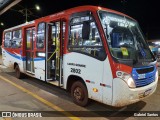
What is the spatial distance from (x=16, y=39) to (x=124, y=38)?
6500 millimetres

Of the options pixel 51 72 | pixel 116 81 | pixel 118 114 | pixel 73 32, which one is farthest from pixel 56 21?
pixel 118 114

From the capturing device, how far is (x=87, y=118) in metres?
4.41

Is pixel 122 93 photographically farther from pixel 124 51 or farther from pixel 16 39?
pixel 16 39

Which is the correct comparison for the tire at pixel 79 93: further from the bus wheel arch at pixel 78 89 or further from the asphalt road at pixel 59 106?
the asphalt road at pixel 59 106

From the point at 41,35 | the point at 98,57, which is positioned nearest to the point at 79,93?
the point at 98,57

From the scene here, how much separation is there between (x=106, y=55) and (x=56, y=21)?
8.75 feet

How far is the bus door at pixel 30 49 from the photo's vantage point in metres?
7.78

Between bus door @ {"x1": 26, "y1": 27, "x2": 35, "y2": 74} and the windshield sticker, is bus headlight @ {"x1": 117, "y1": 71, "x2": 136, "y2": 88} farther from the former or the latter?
bus door @ {"x1": 26, "y1": 27, "x2": 35, "y2": 74}

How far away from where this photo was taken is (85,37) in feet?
15.0

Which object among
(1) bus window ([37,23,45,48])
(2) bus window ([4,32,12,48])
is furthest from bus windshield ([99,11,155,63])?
(2) bus window ([4,32,12,48])

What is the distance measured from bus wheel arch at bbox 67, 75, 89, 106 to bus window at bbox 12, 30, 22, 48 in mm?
4618

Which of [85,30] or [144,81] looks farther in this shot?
[85,30]

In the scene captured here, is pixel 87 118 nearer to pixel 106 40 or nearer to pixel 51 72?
pixel 106 40

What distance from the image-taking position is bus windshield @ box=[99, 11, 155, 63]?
4.29 m
